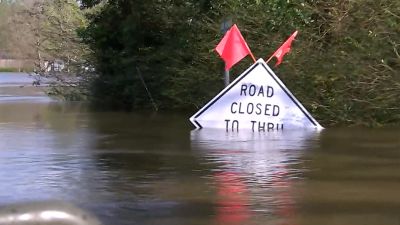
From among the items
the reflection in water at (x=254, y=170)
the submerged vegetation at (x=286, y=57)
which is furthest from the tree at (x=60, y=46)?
the reflection in water at (x=254, y=170)

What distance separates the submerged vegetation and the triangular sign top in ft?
4.76

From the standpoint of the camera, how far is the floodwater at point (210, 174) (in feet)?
22.7

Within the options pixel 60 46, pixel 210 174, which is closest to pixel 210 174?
pixel 210 174

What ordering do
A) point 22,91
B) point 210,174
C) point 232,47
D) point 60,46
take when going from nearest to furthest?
point 210,174
point 232,47
point 60,46
point 22,91

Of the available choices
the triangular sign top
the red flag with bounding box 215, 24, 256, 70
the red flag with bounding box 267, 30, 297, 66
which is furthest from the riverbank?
the triangular sign top

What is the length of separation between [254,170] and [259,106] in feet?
17.1

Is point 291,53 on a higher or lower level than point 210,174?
higher

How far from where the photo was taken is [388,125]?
1509 cm

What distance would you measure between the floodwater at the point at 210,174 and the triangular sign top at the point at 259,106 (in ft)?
1.66

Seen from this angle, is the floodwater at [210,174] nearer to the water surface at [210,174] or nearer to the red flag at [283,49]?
the water surface at [210,174]

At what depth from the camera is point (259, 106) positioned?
14.4 metres

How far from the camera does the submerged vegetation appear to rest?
1499 cm

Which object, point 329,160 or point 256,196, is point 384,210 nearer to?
point 256,196

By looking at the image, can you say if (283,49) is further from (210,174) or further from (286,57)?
(210,174)
